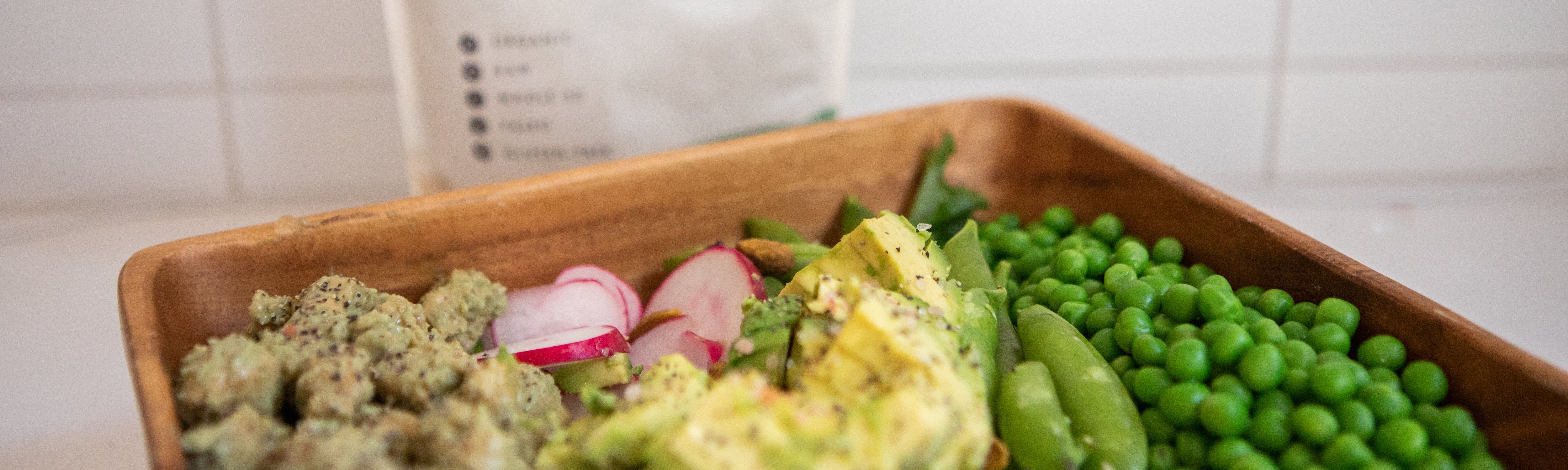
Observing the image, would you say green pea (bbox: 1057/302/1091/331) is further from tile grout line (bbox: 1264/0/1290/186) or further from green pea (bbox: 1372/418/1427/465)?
tile grout line (bbox: 1264/0/1290/186)

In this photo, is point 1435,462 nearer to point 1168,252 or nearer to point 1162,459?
point 1162,459

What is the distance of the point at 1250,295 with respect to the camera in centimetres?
56

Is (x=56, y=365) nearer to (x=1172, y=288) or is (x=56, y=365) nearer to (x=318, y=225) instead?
(x=318, y=225)

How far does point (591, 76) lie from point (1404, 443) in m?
0.82

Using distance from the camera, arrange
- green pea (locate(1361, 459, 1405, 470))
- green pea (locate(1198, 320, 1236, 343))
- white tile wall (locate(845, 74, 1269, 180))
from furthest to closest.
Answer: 1. white tile wall (locate(845, 74, 1269, 180))
2. green pea (locate(1198, 320, 1236, 343))
3. green pea (locate(1361, 459, 1405, 470))

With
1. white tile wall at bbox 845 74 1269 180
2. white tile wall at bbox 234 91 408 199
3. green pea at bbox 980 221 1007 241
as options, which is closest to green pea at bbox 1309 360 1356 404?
green pea at bbox 980 221 1007 241

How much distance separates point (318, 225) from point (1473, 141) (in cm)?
155

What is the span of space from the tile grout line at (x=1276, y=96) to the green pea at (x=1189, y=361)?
933mm

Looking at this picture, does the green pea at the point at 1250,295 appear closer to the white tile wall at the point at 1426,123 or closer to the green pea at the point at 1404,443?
the green pea at the point at 1404,443

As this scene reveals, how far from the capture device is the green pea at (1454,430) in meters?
0.41

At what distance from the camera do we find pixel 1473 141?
1.26m

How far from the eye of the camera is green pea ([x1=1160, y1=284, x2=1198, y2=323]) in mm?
534

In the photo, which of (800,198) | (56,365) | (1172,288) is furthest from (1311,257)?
(56,365)

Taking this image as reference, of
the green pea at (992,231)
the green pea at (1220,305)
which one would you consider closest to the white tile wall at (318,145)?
the green pea at (992,231)
